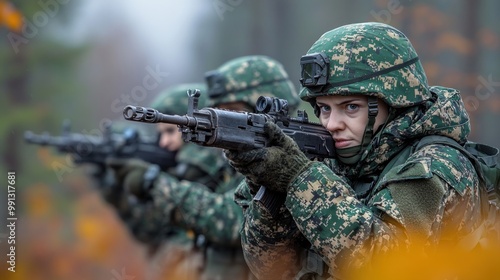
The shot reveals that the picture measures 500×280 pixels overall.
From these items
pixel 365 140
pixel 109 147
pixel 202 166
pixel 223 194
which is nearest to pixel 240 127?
pixel 365 140

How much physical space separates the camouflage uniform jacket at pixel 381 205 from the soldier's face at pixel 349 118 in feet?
0.27

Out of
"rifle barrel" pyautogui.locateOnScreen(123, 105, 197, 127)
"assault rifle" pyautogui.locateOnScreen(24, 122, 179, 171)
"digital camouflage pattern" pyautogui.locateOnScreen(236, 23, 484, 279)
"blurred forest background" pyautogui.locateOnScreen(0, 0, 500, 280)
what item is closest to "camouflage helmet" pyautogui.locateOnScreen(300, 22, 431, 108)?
"digital camouflage pattern" pyautogui.locateOnScreen(236, 23, 484, 279)

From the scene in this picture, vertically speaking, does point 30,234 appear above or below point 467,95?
below

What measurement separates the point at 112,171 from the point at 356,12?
5482mm

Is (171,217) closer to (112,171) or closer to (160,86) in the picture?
(112,171)

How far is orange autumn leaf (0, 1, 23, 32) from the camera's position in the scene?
39.7 ft

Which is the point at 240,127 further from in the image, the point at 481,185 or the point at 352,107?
the point at 481,185

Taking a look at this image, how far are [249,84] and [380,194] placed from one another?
2.99m

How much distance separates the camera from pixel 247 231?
14.1ft

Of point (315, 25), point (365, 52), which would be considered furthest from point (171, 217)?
point (315, 25)

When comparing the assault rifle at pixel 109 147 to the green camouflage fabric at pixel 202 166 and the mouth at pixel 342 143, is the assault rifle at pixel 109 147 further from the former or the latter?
the mouth at pixel 342 143

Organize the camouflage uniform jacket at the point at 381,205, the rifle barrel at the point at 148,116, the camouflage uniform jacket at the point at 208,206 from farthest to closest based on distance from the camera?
the camouflage uniform jacket at the point at 208,206, the camouflage uniform jacket at the point at 381,205, the rifle barrel at the point at 148,116

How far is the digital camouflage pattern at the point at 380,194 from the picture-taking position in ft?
11.9

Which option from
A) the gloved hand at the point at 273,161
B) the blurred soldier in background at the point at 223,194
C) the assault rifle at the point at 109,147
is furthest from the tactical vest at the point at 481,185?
the assault rifle at the point at 109,147
